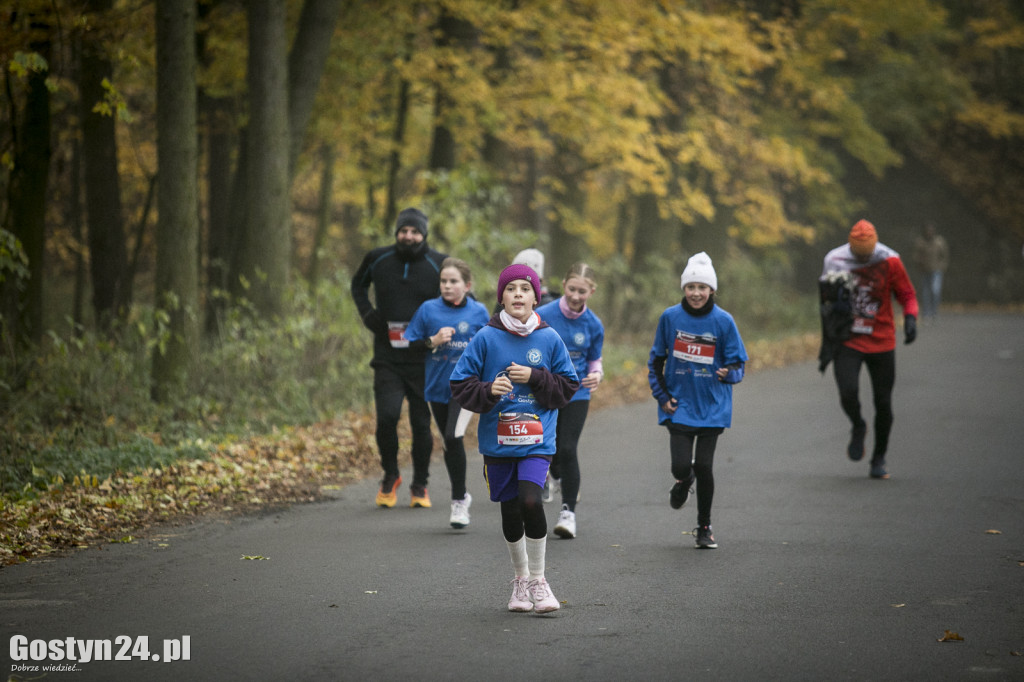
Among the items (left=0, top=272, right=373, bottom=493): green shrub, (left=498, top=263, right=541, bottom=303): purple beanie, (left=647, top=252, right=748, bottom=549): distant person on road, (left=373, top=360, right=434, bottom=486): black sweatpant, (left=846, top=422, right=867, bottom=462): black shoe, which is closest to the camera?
(left=498, top=263, right=541, bottom=303): purple beanie

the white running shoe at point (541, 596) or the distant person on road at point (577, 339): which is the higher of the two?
the distant person on road at point (577, 339)

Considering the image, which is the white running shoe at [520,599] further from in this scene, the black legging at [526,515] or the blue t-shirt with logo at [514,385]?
the blue t-shirt with logo at [514,385]

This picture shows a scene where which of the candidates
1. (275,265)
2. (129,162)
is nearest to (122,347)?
(275,265)

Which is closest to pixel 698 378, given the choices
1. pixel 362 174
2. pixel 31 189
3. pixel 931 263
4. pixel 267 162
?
pixel 267 162

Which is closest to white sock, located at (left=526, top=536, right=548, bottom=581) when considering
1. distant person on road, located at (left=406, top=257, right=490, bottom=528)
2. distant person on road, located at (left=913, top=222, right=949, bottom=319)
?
distant person on road, located at (left=406, top=257, right=490, bottom=528)

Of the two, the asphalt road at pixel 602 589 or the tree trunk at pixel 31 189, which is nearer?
the asphalt road at pixel 602 589

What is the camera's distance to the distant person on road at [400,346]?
29.9 feet

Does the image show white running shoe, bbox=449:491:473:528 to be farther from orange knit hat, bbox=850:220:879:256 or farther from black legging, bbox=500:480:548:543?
orange knit hat, bbox=850:220:879:256

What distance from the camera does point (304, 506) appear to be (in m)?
9.30

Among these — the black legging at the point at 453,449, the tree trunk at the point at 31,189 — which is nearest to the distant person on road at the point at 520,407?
the black legging at the point at 453,449

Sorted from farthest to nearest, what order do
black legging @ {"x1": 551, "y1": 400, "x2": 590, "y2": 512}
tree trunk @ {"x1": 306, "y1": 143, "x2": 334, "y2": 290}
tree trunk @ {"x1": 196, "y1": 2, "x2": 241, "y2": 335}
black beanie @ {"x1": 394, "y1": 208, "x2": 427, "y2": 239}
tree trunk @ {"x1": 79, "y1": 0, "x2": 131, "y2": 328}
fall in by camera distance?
tree trunk @ {"x1": 306, "y1": 143, "x2": 334, "y2": 290} → tree trunk @ {"x1": 196, "y1": 2, "x2": 241, "y2": 335} → tree trunk @ {"x1": 79, "y1": 0, "x2": 131, "y2": 328} → black beanie @ {"x1": 394, "y1": 208, "x2": 427, "y2": 239} → black legging @ {"x1": 551, "y1": 400, "x2": 590, "y2": 512}

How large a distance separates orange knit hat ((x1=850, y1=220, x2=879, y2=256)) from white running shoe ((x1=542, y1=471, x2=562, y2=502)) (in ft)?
10.8

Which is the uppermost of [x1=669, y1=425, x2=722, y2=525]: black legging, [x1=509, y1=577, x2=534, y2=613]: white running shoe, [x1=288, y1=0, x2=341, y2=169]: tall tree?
[x1=288, y1=0, x2=341, y2=169]: tall tree

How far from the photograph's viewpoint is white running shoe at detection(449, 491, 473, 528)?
8250mm
